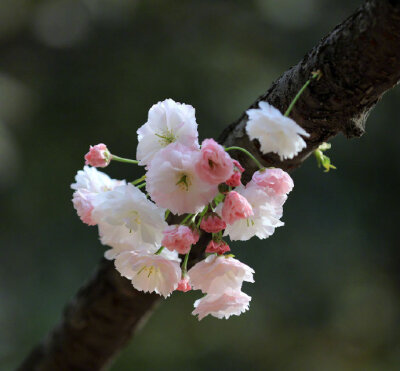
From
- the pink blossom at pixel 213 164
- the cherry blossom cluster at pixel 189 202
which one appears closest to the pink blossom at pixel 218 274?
the cherry blossom cluster at pixel 189 202

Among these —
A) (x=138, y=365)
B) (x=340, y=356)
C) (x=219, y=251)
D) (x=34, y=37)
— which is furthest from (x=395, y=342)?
(x=219, y=251)

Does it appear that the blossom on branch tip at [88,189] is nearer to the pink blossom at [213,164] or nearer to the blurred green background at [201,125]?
the pink blossom at [213,164]

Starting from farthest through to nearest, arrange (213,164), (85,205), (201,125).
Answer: (201,125) → (85,205) → (213,164)

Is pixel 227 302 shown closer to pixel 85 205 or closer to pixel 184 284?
pixel 184 284

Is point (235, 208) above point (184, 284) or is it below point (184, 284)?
above

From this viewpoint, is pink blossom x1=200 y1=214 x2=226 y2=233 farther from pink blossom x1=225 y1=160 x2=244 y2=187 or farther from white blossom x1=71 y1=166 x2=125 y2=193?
white blossom x1=71 y1=166 x2=125 y2=193

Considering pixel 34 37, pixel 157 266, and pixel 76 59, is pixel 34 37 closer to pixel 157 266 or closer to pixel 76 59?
pixel 76 59

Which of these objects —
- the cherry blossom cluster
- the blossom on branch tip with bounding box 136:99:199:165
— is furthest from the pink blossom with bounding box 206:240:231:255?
the blossom on branch tip with bounding box 136:99:199:165

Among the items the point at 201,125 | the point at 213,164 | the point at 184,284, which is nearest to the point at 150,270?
the point at 184,284
